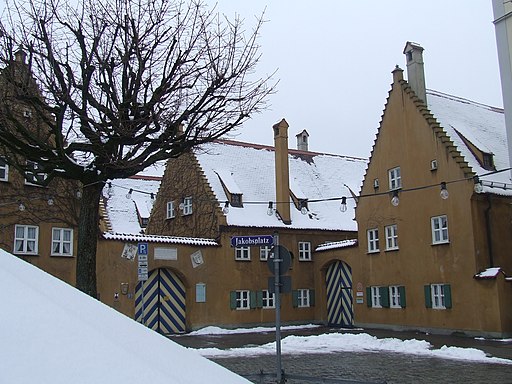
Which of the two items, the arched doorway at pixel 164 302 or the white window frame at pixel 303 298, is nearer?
the arched doorway at pixel 164 302

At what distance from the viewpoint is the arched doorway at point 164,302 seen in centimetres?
2864

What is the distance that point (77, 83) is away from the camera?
13.9m

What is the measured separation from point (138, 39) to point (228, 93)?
7.97ft

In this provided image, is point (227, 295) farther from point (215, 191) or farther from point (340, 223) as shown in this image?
point (340, 223)

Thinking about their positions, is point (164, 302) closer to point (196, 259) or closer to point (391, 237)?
point (196, 259)

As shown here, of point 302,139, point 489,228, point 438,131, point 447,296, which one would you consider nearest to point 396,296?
point 447,296

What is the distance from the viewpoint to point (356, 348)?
2016cm

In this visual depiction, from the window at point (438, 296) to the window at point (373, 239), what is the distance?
4212 mm

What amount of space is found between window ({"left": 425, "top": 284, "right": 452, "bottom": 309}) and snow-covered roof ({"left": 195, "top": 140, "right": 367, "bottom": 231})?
9.76 m

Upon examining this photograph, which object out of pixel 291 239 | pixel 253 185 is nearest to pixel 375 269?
pixel 291 239

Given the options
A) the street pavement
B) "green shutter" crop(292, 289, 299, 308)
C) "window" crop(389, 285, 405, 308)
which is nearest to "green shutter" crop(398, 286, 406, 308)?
"window" crop(389, 285, 405, 308)

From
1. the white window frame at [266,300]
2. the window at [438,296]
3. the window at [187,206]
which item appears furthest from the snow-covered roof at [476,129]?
the window at [187,206]

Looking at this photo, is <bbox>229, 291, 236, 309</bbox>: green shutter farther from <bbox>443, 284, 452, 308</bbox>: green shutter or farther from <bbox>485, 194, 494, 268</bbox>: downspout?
<bbox>485, 194, 494, 268</bbox>: downspout

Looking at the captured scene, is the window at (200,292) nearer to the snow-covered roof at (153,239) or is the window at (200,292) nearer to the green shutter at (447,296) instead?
the snow-covered roof at (153,239)
